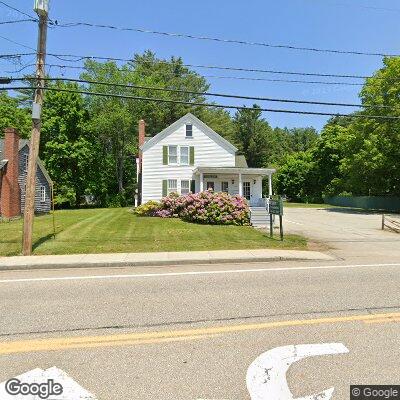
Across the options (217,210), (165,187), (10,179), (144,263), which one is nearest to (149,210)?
(165,187)

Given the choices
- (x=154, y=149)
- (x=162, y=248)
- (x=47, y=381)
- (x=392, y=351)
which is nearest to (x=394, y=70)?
(x=154, y=149)

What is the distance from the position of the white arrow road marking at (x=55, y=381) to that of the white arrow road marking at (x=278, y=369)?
5.21 ft

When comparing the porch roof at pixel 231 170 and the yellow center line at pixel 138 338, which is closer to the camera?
the yellow center line at pixel 138 338

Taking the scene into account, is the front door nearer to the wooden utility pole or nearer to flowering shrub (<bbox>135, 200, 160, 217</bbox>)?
flowering shrub (<bbox>135, 200, 160, 217</bbox>)

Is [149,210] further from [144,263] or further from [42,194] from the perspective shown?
[144,263]

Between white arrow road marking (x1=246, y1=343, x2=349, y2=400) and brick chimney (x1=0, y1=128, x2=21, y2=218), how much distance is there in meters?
23.4

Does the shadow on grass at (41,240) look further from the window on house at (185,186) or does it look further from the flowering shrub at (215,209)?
the window on house at (185,186)

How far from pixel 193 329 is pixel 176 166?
26.3 metres

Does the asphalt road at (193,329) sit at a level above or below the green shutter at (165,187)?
below

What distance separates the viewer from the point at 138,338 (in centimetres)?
496

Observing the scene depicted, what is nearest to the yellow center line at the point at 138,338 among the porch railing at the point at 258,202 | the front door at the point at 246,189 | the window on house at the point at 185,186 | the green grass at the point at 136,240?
the green grass at the point at 136,240

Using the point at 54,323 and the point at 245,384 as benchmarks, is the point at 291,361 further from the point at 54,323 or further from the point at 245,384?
the point at 54,323

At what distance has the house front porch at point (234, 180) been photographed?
2851cm

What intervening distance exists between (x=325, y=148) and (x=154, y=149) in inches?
1503
